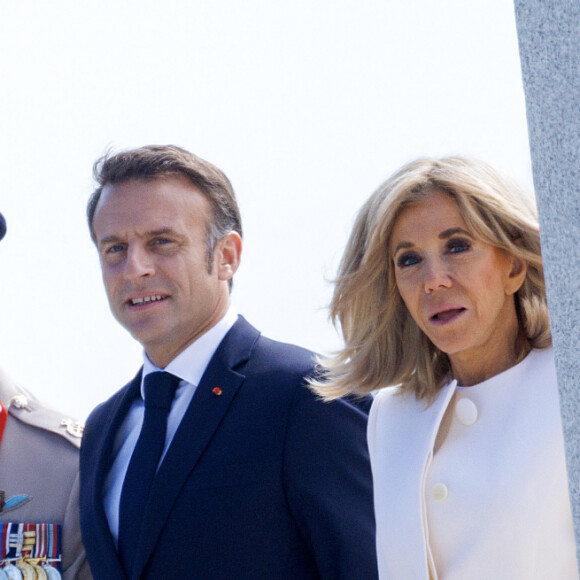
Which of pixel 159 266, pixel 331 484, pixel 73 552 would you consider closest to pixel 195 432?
pixel 331 484

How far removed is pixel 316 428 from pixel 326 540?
1.18ft

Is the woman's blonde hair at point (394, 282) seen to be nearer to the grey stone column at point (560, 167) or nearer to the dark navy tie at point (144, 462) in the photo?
the dark navy tie at point (144, 462)

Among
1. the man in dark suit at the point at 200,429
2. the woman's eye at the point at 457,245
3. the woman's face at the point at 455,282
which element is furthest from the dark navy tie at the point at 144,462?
the woman's eye at the point at 457,245

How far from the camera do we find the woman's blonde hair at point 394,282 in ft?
7.97

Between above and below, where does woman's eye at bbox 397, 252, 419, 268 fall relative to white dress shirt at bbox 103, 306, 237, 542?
above

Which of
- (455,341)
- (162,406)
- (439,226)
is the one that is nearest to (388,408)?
(455,341)

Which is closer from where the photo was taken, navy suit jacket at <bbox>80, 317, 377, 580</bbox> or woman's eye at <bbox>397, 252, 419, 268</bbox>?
woman's eye at <bbox>397, 252, 419, 268</bbox>

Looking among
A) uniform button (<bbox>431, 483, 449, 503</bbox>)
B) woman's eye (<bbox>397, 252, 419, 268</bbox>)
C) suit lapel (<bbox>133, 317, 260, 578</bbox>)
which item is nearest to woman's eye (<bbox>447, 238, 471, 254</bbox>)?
woman's eye (<bbox>397, 252, 419, 268</bbox>)

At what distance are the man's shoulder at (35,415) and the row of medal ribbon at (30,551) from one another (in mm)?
367

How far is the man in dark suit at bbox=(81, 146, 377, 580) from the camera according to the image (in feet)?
9.11

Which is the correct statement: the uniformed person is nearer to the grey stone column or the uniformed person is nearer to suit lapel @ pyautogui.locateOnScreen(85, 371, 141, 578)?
suit lapel @ pyautogui.locateOnScreen(85, 371, 141, 578)

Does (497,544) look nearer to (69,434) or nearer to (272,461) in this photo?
(272,461)

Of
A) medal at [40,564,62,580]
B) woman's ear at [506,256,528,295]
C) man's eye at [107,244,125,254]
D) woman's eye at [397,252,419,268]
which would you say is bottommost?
medal at [40,564,62,580]

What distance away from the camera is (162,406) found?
312 cm
